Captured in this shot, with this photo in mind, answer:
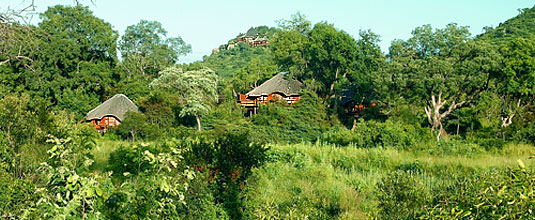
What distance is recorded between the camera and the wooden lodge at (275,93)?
111ft

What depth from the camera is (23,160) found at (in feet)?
24.1

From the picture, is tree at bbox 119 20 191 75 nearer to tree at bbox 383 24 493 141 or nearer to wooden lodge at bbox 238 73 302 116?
wooden lodge at bbox 238 73 302 116

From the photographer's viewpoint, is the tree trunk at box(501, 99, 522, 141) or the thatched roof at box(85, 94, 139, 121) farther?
the thatched roof at box(85, 94, 139, 121)

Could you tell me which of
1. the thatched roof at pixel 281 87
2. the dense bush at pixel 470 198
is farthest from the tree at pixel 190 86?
the dense bush at pixel 470 198

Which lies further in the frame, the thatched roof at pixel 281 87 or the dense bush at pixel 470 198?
the thatched roof at pixel 281 87

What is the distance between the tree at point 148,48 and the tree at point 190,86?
514 inches

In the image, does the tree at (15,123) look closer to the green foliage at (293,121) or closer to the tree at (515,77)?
the green foliage at (293,121)

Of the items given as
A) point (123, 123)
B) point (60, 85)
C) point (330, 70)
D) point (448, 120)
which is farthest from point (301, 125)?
point (60, 85)

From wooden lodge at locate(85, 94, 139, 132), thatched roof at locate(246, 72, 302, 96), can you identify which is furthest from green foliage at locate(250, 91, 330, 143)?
wooden lodge at locate(85, 94, 139, 132)

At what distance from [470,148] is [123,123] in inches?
744

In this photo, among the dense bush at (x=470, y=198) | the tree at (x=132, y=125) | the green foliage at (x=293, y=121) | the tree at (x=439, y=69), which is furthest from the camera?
the tree at (x=132, y=125)

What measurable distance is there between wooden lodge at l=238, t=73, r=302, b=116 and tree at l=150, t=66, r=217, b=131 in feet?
10.8

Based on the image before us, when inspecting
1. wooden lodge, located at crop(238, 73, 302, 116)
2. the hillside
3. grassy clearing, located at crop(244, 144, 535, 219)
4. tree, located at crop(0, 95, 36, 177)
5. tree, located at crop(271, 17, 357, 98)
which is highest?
the hillside

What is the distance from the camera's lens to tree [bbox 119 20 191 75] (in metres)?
47.5
